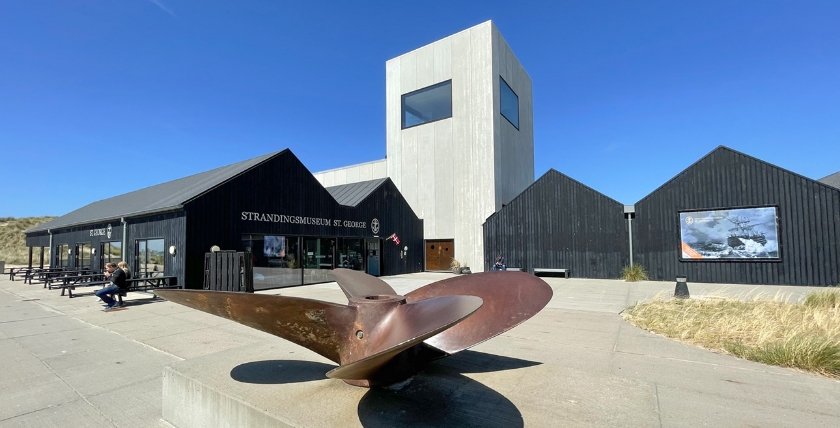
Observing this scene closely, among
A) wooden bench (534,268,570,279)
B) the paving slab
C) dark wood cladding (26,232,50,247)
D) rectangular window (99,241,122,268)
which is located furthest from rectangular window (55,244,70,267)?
wooden bench (534,268,570,279)

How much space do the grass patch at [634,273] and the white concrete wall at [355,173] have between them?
16.5m

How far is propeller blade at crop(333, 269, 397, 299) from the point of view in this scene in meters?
4.03

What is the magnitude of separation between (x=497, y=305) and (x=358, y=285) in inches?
61.6

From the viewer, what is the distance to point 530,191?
20.4 metres

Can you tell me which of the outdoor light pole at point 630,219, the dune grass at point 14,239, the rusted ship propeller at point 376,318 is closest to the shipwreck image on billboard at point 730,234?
the outdoor light pole at point 630,219

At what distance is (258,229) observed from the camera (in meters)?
14.8

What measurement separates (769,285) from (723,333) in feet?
40.1

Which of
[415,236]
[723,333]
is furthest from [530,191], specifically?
[723,333]

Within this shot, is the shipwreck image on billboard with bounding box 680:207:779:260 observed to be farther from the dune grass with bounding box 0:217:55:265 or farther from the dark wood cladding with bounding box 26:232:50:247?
the dune grass with bounding box 0:217:55:265

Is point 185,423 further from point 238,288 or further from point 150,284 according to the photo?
point 150,284

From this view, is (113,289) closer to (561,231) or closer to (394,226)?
(394,226)

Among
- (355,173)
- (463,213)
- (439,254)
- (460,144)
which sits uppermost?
(460,144)

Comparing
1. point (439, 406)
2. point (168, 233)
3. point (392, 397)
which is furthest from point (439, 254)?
point (439, 406)

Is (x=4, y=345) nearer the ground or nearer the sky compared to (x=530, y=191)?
nearer the ground
